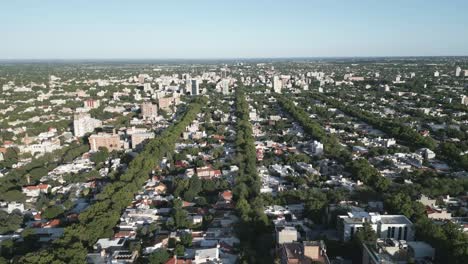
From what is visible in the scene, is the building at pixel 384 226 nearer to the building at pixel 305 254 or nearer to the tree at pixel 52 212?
the building at pixel 305 254

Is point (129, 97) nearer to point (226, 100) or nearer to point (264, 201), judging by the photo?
point (226, 100)

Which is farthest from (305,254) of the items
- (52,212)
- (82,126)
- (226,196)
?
(82,126)

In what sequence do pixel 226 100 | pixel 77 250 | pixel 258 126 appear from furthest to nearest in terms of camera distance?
1. pixel 226 100
2. pixel 258 126
3. pixel 77 250

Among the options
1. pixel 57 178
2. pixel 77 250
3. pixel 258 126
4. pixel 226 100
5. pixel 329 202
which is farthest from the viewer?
pixel 226 100

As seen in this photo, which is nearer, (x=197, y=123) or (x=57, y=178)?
(x=57, y=178)

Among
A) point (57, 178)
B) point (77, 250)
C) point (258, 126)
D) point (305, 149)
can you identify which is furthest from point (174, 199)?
point (258, 126)

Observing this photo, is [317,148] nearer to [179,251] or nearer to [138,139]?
[138,139]
